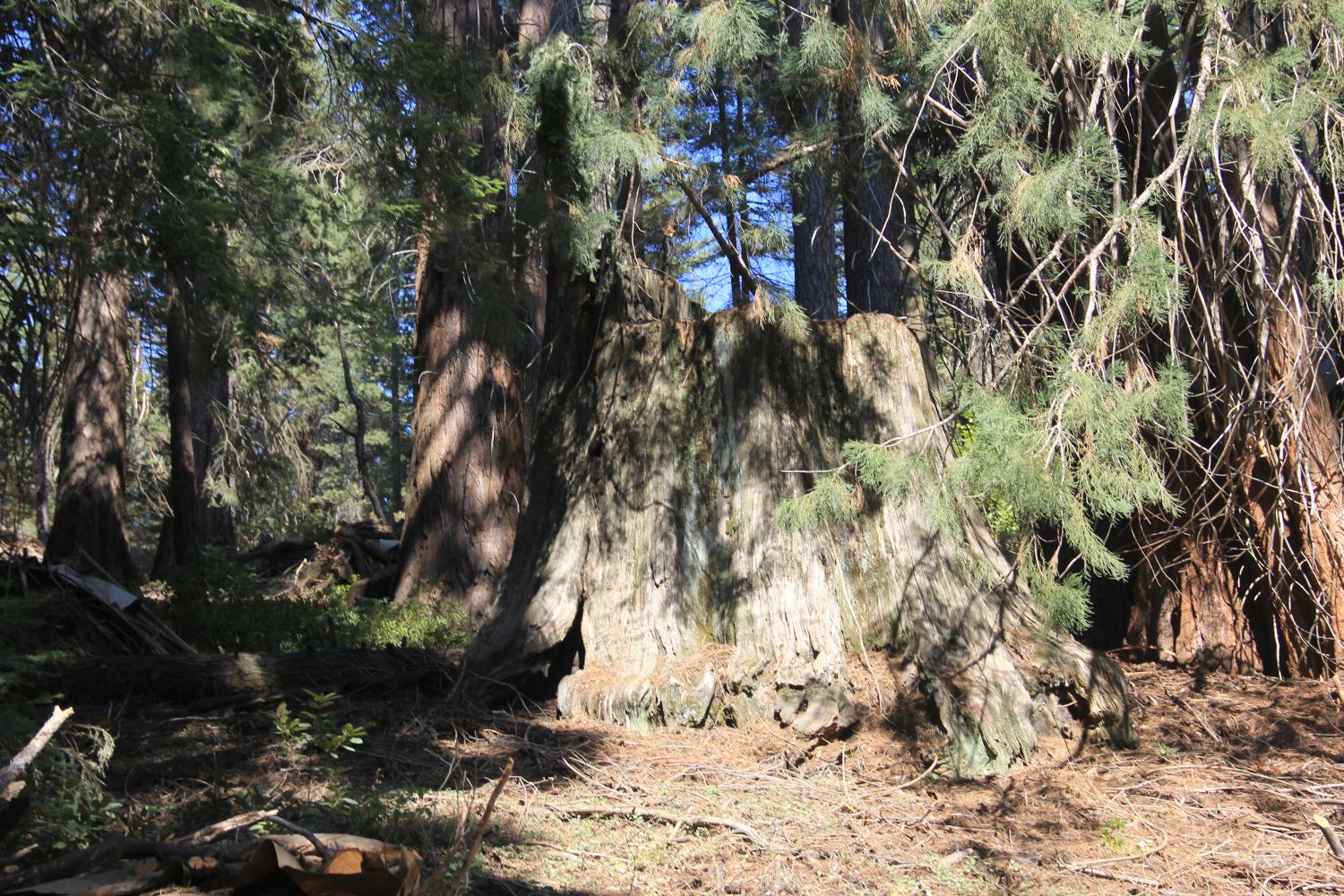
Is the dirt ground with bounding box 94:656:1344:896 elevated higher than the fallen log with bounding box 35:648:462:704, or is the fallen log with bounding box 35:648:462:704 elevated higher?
the fallen log with bounding box 35:648:462:704

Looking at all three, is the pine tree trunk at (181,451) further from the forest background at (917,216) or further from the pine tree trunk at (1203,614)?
the pine tree trunk at (1203,614)

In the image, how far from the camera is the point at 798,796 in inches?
167

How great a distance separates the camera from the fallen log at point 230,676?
5219 mm

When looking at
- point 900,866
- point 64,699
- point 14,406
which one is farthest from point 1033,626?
point 14,406

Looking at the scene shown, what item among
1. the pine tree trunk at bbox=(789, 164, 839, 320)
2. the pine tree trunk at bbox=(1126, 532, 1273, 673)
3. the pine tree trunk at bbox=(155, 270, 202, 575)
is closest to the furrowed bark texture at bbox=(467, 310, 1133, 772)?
the pine tree trunk at bbox=(1126, 532, 1273, 673)

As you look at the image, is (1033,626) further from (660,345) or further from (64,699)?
(64,699)

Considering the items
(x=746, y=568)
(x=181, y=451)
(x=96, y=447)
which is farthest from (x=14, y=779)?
(x=181, y=451)

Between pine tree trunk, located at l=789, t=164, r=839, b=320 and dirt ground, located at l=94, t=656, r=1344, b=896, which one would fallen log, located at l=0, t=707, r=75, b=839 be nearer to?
dirt ground, located at l=94, t=656, r=1344, b=896

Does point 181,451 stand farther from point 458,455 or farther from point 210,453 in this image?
point 210,453

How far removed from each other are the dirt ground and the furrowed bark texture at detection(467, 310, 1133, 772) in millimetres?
198

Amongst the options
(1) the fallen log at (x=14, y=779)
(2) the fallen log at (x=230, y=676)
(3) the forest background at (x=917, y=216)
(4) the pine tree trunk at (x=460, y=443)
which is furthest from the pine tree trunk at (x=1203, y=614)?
(4) the pine tree trunk at (x=460, y=443)

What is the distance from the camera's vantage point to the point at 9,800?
2721 millimetres

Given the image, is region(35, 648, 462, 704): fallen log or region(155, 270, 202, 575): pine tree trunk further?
region(155, 270, 202, 575): pine tree trunk

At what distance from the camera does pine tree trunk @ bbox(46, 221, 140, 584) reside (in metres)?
10.3
